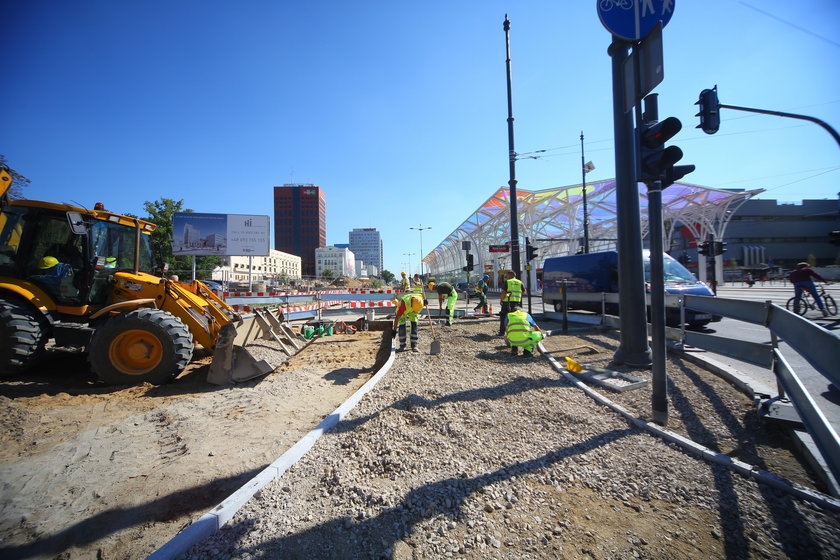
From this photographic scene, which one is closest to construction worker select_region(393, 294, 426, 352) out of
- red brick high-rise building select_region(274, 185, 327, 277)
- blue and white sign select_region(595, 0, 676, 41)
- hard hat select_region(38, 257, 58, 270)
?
blue and white sign select_region(595, 0, 676, 41)

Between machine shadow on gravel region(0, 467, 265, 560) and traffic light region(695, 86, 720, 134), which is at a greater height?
traffic light region(695, 86, 720, 134)

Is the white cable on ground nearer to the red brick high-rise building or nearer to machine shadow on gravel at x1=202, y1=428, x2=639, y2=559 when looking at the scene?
machine shadow on gravel at x1=202, y1=428, x2=639, y2=559

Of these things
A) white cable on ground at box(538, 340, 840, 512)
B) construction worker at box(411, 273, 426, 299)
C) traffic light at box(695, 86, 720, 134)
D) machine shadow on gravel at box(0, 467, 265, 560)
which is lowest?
machine shadow on gravel at box(0, 467, 265, 560)

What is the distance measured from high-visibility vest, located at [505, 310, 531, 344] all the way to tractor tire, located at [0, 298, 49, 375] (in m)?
7.42

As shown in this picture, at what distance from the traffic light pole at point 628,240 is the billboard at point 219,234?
816 inches

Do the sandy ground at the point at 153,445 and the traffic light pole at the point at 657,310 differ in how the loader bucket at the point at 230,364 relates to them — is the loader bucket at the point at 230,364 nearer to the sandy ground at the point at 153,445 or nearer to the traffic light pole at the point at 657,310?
the sandy ground at the point at 153,445

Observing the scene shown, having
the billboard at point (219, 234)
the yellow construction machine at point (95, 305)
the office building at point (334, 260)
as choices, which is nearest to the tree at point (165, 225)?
the billboard at point (219, 234)

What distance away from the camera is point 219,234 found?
2139cm

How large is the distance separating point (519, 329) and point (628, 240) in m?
2.23

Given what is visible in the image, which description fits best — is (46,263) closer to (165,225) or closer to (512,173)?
(512,173)

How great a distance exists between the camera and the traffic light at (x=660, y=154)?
11.0 feet

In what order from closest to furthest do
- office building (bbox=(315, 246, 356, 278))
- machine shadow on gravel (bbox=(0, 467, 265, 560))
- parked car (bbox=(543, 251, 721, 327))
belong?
machine shadow on gravel (bbox=(0, 467, 265, 560))
parked car (bbox=(543, 251, 721, 327))
office building (bbox=(315, 246, 356, 278))

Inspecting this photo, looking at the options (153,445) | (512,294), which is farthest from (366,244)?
(153,445)

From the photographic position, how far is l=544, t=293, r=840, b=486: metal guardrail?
206 centimetres
